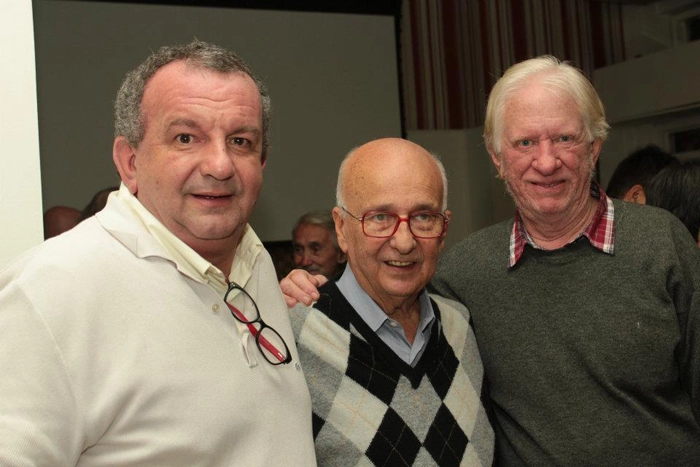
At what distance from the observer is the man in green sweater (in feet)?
6.00

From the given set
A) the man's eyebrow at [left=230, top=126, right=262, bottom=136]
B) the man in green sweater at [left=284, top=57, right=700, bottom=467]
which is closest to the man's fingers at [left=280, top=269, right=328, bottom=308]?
the man in green sweater at [left=284, top=57, right=700, bottom=467]

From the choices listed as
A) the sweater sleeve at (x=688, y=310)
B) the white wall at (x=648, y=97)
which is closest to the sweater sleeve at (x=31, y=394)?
the sweater sleeve at (x=688, y=310)

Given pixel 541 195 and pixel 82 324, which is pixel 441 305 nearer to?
pixel 541 195

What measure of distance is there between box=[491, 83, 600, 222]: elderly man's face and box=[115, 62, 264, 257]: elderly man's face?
0.81 metres

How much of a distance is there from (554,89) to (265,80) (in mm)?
3794

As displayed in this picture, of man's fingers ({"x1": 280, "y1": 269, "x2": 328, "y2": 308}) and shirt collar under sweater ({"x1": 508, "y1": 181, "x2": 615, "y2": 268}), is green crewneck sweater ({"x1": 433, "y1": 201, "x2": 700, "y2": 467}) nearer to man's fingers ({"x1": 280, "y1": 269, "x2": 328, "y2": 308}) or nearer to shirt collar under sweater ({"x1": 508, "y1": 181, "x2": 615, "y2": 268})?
shirt collar under sweater ({"x1": 508, "y1": 181, "x2": 615, "y2": 268})

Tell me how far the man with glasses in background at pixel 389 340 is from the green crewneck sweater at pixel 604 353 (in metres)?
0.13

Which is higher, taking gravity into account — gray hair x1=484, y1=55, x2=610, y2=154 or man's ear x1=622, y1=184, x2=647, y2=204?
gray hair x1=484, y1=55, x2=610, y2=154

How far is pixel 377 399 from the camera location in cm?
167

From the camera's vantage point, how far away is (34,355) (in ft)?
3.71

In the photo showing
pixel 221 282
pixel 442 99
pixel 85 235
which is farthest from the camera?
pixel 442 99

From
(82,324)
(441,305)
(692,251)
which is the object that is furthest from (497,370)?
(82,324)

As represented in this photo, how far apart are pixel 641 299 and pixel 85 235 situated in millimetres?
1249

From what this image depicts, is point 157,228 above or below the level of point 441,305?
above
